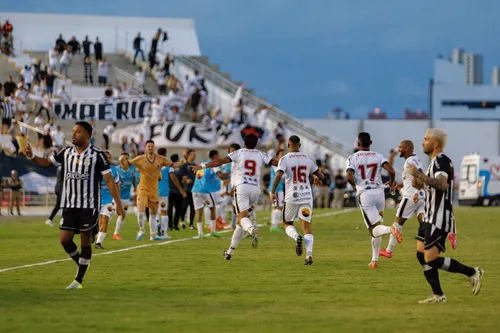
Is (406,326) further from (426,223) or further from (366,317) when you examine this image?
(426,223)

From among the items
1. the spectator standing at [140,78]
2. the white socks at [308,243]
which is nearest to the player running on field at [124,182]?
the white socks at [308,243]

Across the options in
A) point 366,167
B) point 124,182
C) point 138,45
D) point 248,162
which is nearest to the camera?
point 366,167

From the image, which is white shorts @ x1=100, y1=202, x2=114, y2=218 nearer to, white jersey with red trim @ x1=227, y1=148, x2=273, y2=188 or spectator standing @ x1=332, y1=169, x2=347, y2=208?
white jersey with red trim @ x1=227, y1=148, x2=273, y2=188

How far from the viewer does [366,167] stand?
66.7ft

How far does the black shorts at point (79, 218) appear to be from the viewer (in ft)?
51.6

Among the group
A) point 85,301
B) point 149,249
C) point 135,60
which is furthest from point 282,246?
point 135,60

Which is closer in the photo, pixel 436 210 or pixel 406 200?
pixel 436 210

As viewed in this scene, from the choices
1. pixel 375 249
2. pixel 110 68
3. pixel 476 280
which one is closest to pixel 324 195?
pixel 110 68

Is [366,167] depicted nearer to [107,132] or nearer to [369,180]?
[369,180]

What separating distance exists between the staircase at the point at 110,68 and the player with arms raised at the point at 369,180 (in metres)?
42.7

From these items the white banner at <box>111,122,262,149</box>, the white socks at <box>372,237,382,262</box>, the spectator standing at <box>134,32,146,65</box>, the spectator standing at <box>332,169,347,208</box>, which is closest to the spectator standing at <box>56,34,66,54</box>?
the spectator standing at <box>134,32,146,65</box>

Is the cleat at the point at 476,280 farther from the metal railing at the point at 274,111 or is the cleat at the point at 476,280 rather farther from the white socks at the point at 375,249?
the metal railing at the point at 274,111

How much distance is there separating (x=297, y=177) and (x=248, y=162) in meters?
1.14

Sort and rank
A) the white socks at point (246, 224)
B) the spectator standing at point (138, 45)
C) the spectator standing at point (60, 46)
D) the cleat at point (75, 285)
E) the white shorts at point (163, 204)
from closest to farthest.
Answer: the cleat at point (75, 285) → the white socks at point (246, 224) → the white shorts at point (163, 204) → the spectator standing at point (60, 46) → the spectator standing at point (138, 45)
